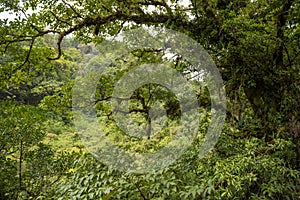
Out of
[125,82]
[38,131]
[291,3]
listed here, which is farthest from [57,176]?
[291,3]

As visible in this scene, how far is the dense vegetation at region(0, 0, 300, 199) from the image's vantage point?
1612 millimetres

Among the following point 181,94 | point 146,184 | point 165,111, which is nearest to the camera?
point 146,184

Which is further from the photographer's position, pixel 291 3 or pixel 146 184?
pixel 291 3

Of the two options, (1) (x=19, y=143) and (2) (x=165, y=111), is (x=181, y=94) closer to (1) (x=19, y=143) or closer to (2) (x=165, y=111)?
(2) (x=165, y=111)

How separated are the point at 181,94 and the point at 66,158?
134 centimetres

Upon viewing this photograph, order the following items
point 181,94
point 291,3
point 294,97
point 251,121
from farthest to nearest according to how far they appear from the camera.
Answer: point 181,94, point 251,121, point 294,97, point 291,3

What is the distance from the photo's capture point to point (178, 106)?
3281 millimetres

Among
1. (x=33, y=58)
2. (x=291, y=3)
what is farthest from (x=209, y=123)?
(x=33, y=58)

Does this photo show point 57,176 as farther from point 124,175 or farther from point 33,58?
point 124,175

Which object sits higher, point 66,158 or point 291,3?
point 291,3

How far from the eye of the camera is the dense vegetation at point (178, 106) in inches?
63.5

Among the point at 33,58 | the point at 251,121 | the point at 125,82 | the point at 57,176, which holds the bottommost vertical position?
the point at 57,176

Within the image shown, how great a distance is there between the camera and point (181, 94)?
10.3 feet

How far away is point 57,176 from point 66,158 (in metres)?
0.20
